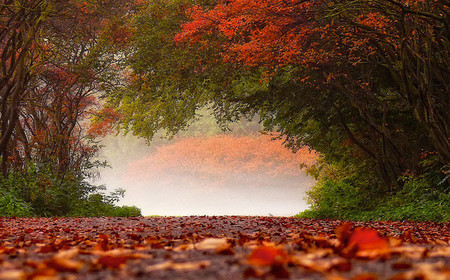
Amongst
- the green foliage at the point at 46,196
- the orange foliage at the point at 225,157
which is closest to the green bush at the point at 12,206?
the green foliage at the point at 46,196

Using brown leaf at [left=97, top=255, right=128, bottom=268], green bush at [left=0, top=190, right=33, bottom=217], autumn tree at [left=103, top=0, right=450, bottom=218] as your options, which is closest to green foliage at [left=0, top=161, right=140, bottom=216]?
green bush at [left=0, top=190, right=33, bottom=217]

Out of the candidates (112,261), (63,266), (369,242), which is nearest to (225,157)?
(369,242)

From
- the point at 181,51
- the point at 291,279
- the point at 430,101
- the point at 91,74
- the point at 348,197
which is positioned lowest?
the point at 291,279

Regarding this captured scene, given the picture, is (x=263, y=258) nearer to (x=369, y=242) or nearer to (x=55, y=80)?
(x=369, y=242)

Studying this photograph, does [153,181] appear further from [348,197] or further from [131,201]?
[348,197]

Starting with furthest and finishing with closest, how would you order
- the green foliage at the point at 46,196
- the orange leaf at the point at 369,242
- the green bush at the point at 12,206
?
the green foliage at the point at 46,196
the green bush at the point at 12,206
the orange leaf at the point at 369,242

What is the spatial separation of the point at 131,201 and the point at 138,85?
116 feet

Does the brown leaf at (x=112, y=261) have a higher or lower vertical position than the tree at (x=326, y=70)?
lower

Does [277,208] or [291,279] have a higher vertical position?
[277,208]

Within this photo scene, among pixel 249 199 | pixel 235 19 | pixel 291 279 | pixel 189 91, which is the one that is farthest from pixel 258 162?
pixel 291 279

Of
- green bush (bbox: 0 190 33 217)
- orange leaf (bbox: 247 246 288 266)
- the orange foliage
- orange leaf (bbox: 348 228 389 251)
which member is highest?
the orange foliage

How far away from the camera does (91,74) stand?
14789 mm

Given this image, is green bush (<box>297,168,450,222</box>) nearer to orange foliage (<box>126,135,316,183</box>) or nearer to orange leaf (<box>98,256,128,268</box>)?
orange leaf (<box>98,256,128,268</box>)

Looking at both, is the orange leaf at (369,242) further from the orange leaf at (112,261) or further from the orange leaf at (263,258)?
the orange leaf at (112,261)
